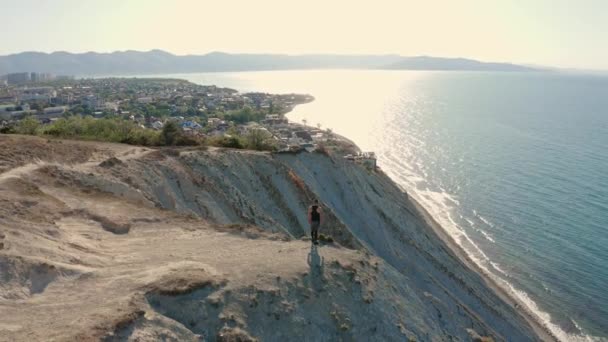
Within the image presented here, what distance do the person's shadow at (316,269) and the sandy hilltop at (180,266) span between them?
5 cm

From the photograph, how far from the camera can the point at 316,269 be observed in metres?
18.5

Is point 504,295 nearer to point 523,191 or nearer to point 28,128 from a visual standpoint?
point 523,191

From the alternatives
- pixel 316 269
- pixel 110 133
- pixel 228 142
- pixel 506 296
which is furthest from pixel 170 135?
pixel 506 296

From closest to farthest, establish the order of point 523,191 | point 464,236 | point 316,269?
point 316,269 < point 464,236 < point 523,191

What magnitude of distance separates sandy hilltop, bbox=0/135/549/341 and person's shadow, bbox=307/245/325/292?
5cm

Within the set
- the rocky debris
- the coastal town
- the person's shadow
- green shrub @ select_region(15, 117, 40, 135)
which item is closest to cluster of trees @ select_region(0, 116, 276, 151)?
green shrub @ select_region(15, 117, 40, 135)

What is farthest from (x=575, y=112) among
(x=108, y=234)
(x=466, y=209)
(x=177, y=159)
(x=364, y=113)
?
(x=108, y=234)

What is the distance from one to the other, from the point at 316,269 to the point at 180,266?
526cm

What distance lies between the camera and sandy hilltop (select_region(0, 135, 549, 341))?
564 inches

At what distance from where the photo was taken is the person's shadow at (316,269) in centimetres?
1777

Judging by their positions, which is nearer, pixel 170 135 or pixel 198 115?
pixel 170 135

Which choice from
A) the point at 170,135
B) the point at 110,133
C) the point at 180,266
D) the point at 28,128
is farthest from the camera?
the point at 110,133

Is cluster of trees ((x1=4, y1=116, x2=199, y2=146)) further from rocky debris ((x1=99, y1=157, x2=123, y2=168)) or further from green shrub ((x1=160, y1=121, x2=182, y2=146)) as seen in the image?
rocky debris ((x1=99, y1=157, x2=123, y2=168))

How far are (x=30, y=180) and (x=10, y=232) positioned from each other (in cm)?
859
